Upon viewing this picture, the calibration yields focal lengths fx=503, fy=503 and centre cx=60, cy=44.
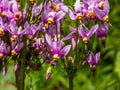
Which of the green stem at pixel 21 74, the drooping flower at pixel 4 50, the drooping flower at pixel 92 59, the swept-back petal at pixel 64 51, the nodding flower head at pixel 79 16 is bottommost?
the green stem at pixel 21 74

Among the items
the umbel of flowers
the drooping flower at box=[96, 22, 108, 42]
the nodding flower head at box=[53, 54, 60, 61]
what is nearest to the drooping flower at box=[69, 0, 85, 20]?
the umbel of flowers

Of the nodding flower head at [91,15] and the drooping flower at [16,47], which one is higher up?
the nodding flower head at [91,15]

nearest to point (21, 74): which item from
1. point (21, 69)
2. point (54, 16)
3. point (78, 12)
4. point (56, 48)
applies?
point (21, 69)

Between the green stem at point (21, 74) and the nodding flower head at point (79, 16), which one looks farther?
the green stem at point (21, 74)

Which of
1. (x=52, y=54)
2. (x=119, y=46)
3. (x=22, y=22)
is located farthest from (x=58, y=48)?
Answer: (x=119, y=46)

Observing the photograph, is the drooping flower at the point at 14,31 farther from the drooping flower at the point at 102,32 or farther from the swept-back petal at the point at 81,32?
the drooping flower at the point at 102,32

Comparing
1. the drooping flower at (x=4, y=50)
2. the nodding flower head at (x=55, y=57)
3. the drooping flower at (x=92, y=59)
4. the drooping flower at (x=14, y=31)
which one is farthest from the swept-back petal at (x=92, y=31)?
the drooping flower at (x=4, y=50)

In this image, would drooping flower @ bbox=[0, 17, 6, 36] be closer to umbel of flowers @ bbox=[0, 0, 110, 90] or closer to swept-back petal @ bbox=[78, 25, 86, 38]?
umbel of flowers @ bbox=[0, 0, 110, 90]

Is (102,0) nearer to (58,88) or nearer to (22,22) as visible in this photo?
(22,22)
